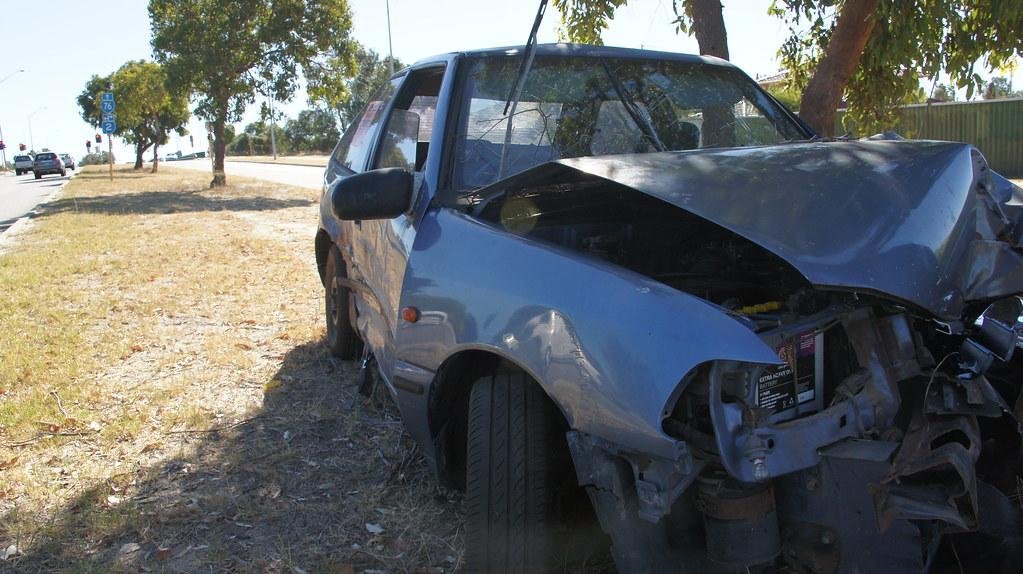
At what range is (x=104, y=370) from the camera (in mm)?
5469

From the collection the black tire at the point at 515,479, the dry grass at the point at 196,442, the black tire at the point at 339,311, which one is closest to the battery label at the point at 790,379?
the black tire at the point at 515,479

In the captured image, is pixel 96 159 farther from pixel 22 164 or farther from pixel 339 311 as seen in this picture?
pixel 339 311

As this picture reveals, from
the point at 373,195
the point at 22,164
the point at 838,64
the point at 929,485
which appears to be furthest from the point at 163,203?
the point at 22,164

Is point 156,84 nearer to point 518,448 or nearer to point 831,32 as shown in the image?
point 831,32

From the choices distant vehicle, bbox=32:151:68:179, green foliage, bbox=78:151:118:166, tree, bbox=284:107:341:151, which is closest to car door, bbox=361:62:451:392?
distant vehicle, bbox=32:151:68:179

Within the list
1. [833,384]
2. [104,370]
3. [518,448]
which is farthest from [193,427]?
[833,384]

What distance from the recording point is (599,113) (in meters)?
3.56

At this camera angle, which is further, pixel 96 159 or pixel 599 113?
pixel 96 159

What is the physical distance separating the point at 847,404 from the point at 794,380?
143 millimetres

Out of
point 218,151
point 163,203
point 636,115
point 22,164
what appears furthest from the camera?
point 22,164

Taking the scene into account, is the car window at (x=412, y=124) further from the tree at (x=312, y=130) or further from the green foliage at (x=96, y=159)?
the green foliage at (x=96, y=159)

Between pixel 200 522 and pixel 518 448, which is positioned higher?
pixel 518 448

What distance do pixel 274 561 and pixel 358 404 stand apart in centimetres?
163

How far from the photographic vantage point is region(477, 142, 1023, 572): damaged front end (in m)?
2.04
